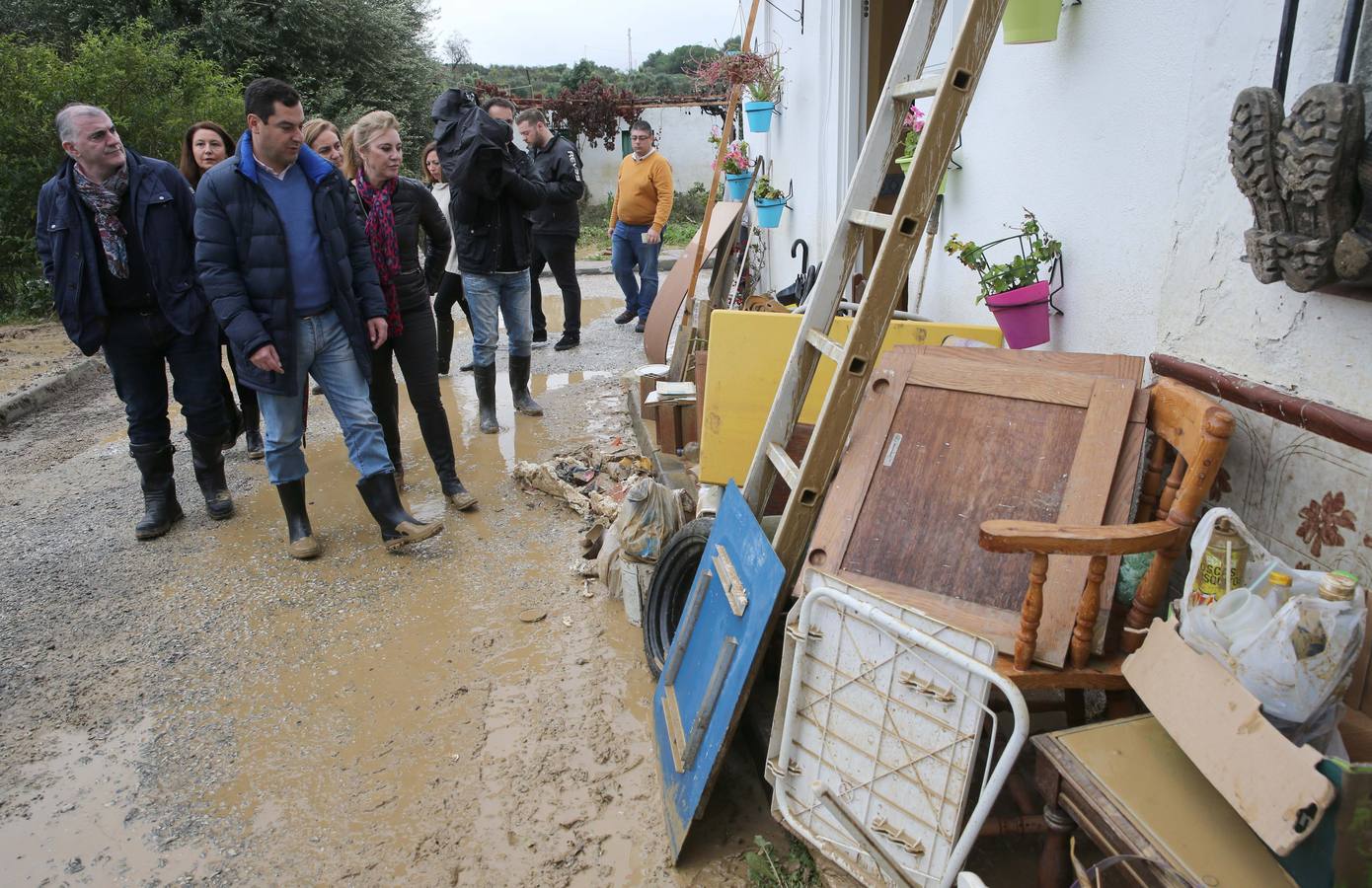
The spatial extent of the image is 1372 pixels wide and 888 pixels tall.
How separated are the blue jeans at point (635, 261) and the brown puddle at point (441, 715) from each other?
4.34 meters

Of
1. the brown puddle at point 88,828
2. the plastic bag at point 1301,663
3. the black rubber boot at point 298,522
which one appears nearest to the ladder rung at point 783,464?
the plastic bag at point 1301,663

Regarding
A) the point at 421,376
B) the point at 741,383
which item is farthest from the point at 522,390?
the point at 741,383

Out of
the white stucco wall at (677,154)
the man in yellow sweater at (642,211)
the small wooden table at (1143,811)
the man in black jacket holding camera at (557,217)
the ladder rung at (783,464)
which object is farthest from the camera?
the white stucco wall at (677,154)

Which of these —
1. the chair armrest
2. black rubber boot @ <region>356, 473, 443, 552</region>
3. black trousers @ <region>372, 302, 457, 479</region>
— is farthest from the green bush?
the chair armrest

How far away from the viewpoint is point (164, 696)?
10.2 ft

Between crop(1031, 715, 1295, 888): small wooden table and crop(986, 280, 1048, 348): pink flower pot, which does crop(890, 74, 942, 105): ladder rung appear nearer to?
crop(986, 280, 1048, 348): pink flower pot

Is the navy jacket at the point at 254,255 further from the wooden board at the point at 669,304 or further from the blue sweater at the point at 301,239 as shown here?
the wooden board at the point at 669,304

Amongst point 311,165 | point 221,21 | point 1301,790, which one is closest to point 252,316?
point 311,165

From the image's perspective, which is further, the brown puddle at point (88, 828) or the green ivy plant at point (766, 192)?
the green ivy plant at point (766, 192)

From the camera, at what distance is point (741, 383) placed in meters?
3.43

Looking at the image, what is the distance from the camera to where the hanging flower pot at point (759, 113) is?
6.83 metres

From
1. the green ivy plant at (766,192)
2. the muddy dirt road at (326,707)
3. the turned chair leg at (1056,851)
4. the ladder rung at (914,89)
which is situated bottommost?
the muddy dirt road at (326,707)

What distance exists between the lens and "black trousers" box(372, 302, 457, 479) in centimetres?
443

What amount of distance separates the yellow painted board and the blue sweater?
5.86ft
